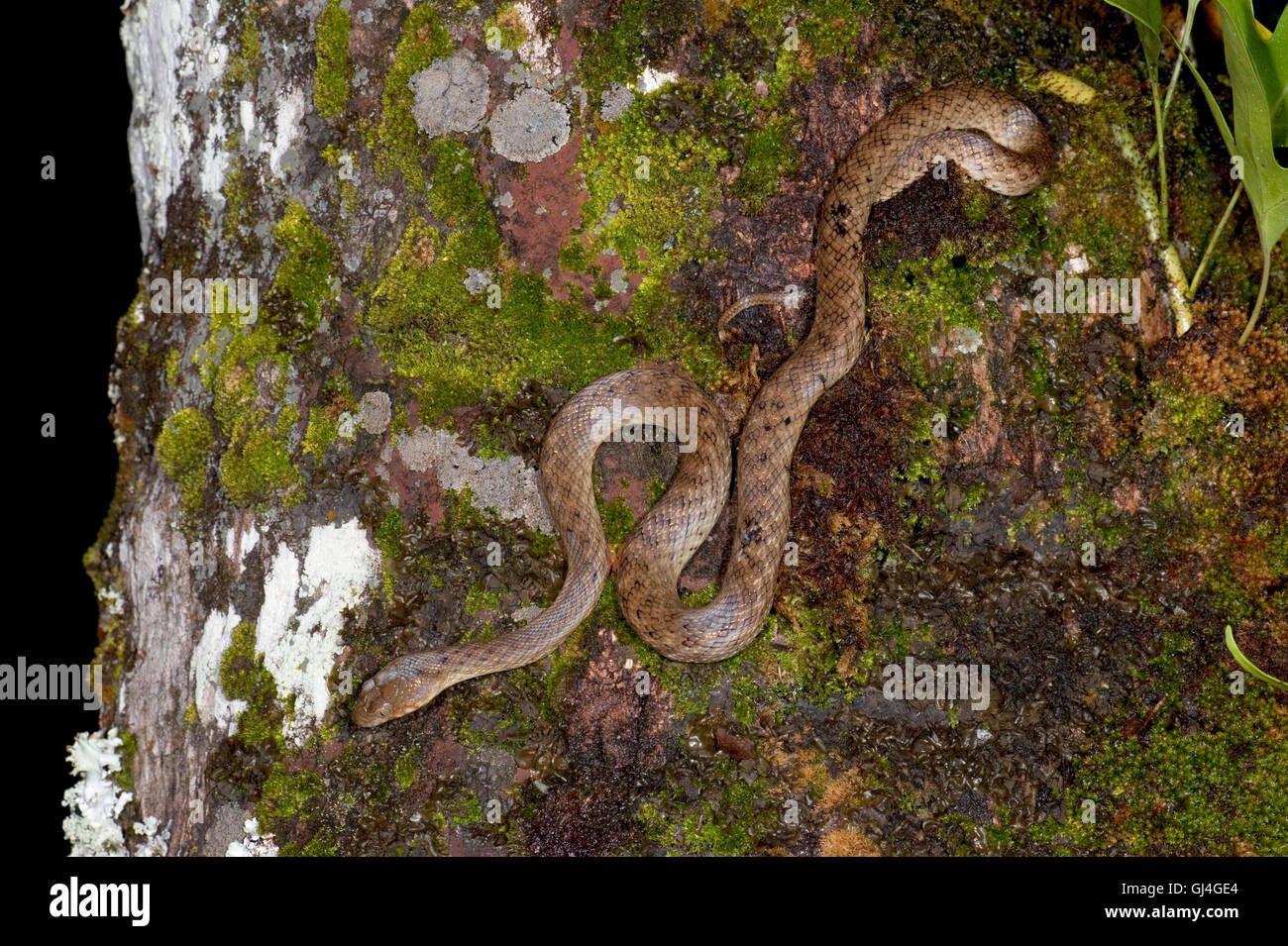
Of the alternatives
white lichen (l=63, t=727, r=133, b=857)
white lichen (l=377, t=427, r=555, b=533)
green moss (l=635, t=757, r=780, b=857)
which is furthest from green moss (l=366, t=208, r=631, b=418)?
white lichen (l=63, t=727, r=133, b=857)

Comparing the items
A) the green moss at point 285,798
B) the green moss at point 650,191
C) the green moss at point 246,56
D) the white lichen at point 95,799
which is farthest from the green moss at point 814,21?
the white lichen at point 95,799

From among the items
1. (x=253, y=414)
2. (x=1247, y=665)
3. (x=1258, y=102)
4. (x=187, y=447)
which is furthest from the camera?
(x=187, y=447)

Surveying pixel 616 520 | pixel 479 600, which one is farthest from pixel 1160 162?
pixel 479 600

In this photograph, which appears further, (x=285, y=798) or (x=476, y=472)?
(x=476, y=472)

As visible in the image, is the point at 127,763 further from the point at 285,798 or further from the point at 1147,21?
the point at 1147,21

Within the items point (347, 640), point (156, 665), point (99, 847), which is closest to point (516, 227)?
point (347, 640)

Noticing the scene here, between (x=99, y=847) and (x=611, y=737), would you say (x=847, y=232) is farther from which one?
(x=99, y=847)

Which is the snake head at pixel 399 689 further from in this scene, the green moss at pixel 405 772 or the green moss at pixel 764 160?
the green moss at pixel 764 160
